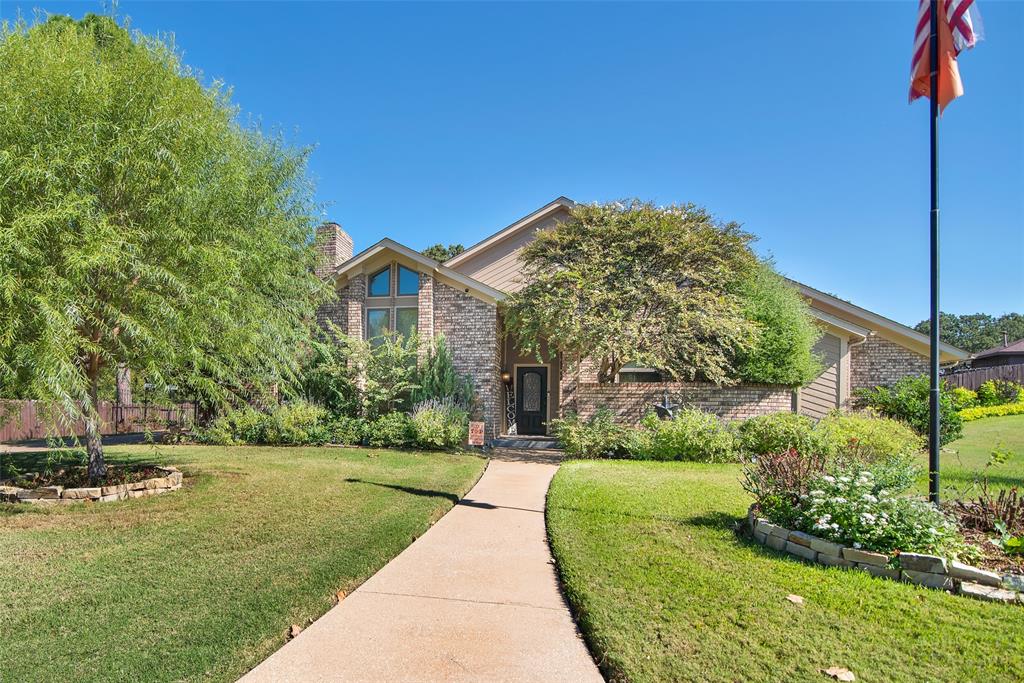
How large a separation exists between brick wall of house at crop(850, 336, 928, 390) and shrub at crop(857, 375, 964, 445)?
2.07 ft

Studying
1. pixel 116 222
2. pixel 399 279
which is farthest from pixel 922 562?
pixel 399 279

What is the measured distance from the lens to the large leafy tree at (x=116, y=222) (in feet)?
18.4

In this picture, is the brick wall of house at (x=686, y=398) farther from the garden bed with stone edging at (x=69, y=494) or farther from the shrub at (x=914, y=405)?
the garden bed with stone edging at (x=69, y=494)

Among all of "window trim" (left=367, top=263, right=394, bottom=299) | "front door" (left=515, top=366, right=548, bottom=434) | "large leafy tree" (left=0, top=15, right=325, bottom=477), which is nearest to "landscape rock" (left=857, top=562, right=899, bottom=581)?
"large leafy tree" (left=0, top=15, right=325, bottom=477)

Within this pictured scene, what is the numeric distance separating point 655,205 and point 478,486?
8.22 metres

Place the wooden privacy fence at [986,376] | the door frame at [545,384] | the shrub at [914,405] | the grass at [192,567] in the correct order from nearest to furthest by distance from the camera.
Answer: the grass at [192,567]
the shrub at [914,405]
the door frame at [545,384]
the wooden privacy fence at [986,376]

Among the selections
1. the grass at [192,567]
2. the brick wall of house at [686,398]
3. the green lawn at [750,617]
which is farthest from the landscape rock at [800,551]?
the brick wall of house at [686,398]

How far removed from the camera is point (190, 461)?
10320 mm

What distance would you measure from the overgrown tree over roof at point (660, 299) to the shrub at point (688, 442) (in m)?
1.61

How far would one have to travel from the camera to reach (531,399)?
1605 cm

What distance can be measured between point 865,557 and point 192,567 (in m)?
5.56

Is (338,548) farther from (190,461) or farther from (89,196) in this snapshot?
(190,461)

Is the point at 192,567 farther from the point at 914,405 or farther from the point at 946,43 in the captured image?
the point at 914,405

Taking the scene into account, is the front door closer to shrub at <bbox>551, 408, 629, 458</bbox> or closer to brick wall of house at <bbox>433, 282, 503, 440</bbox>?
brick wall of house at <bbox>433, 282, 503, 440</bbox>
